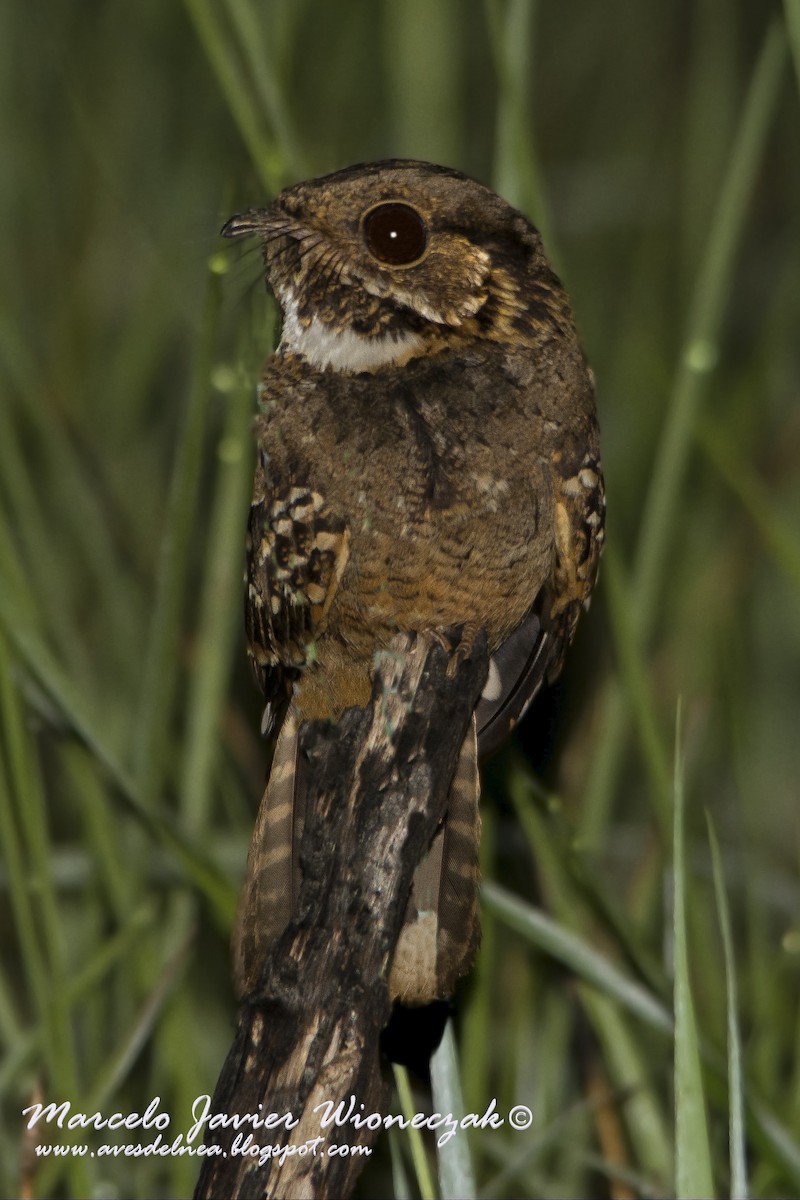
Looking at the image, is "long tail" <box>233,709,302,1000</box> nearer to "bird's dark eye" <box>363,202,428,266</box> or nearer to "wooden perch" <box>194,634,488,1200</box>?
"wooden perch" <box>194,634,488,1200</box>

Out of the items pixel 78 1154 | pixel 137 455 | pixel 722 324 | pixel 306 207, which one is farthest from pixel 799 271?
pixel 78 1154

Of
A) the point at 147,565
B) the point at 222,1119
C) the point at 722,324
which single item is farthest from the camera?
the point at 722,324

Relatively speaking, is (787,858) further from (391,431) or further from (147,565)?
(391,431)

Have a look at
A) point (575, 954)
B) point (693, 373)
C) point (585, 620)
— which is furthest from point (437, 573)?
point (585, 620)

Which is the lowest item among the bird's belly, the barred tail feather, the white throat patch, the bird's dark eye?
the barred tail feather

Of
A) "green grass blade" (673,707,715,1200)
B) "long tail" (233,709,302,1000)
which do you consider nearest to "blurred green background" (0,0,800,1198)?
"green grass blade" (673,707,715,1200)

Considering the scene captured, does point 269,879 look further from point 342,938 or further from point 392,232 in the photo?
point 392,232

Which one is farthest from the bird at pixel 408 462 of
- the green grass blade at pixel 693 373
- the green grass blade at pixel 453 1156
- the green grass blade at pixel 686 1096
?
the green grass blade at pixel 693 373

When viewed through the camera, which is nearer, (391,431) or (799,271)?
(391,431)
